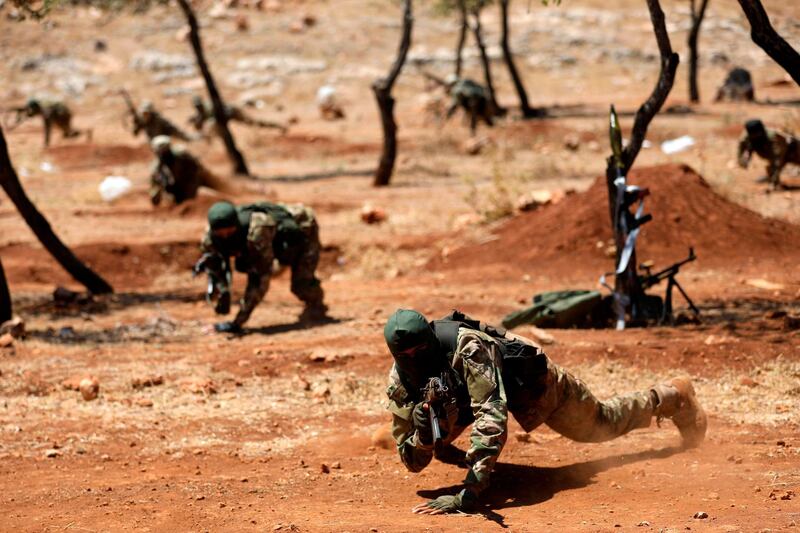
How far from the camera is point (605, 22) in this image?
3738 cm

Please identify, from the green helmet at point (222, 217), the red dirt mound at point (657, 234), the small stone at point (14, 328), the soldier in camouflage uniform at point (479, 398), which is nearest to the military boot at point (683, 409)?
the soldier in camouflage uniform at point (479, 398)

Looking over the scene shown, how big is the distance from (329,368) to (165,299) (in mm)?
4150

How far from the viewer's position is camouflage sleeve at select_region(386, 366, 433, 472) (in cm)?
571

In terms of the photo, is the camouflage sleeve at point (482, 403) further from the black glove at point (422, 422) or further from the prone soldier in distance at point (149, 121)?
the prone soldier in distance at point (149, 121)

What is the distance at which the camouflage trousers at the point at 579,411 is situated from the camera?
588cm

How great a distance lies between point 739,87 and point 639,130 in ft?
58.3

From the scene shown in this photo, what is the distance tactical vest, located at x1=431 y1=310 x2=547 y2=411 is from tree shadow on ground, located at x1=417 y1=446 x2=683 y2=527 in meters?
0.51

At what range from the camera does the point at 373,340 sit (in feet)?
31.9

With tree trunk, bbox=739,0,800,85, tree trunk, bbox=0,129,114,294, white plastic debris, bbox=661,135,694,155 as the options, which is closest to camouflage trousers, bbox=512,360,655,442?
tree trunk, bbox=739,0,800,85

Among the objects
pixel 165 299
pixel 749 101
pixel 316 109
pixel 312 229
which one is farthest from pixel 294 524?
pixel 316 109

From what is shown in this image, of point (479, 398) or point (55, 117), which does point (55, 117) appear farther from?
point (479, 398)

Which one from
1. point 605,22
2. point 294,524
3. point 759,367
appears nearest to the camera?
point 294,524

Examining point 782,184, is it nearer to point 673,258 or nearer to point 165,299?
point 673,258

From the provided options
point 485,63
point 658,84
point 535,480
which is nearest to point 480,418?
point 535,480
